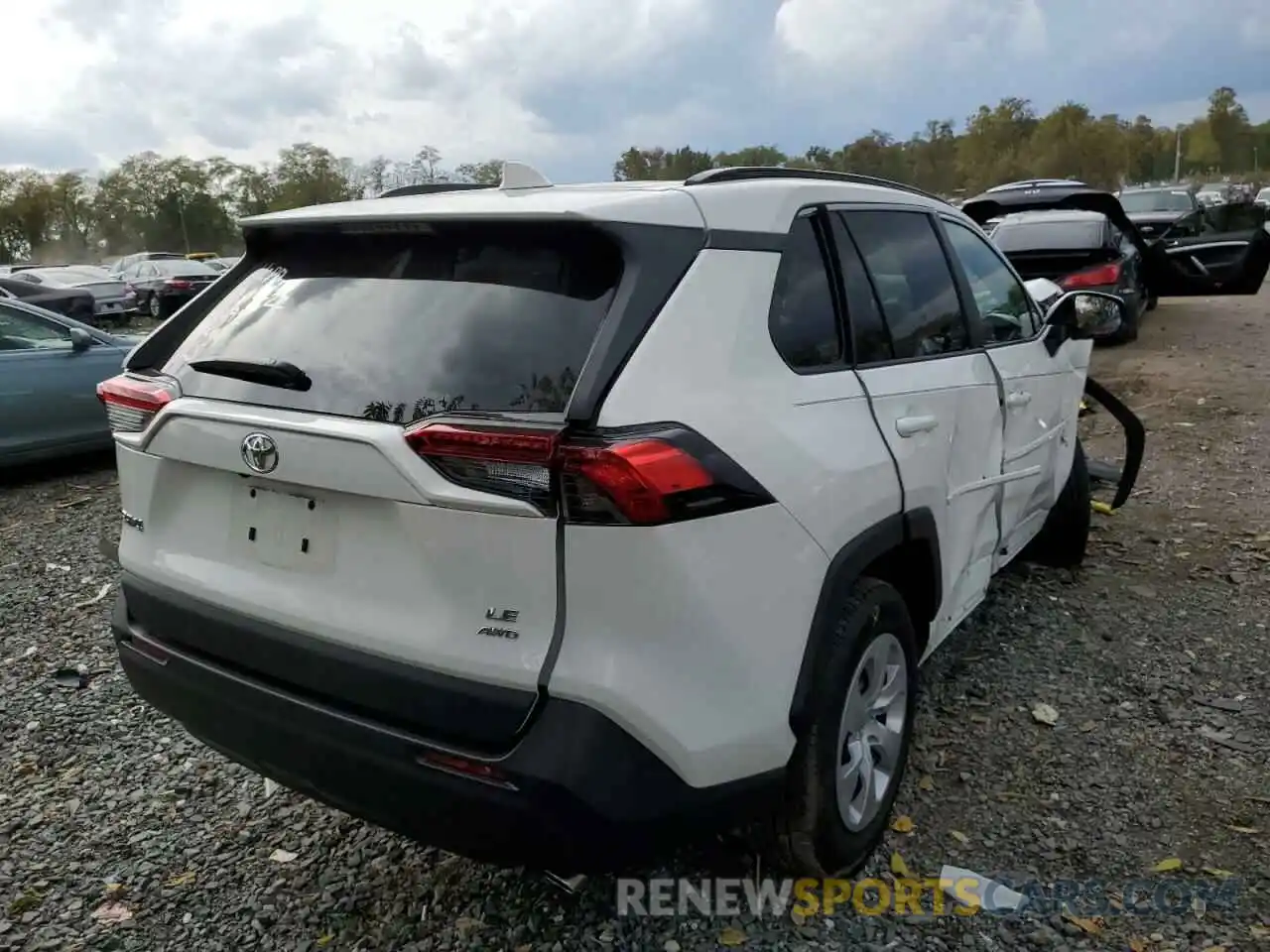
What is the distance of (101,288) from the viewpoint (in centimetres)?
2264

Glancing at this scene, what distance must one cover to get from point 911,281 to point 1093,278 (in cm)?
818

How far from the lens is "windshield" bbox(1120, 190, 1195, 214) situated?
18125 mm

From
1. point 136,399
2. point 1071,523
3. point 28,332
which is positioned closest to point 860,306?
point 136,399

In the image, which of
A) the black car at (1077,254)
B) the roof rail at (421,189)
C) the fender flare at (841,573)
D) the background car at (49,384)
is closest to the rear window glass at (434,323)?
the roof rail at (421,189)

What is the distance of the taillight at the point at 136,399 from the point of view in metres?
2.47

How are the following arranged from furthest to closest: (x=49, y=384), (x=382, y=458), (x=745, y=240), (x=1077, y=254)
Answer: (x=1077, y=254) < (x=49, y=384) < (x=745, y=240) < (x=382, y=458)

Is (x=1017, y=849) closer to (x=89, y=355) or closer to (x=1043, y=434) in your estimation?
(x=1043, y=434)

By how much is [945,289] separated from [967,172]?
61.6 m

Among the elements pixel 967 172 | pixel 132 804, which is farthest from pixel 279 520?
pixel 967 172

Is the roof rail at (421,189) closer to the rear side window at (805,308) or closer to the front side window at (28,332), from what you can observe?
the rear side window at (805,308)

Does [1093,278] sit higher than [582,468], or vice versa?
[1093,278]

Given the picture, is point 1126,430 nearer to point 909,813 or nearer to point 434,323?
point 909,813

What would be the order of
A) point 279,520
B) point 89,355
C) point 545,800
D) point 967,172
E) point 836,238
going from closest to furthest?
point 545,800 < point 279,520 < point 836,238 < point 89,355 < point 967,172

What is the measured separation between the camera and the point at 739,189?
2.35 metres
